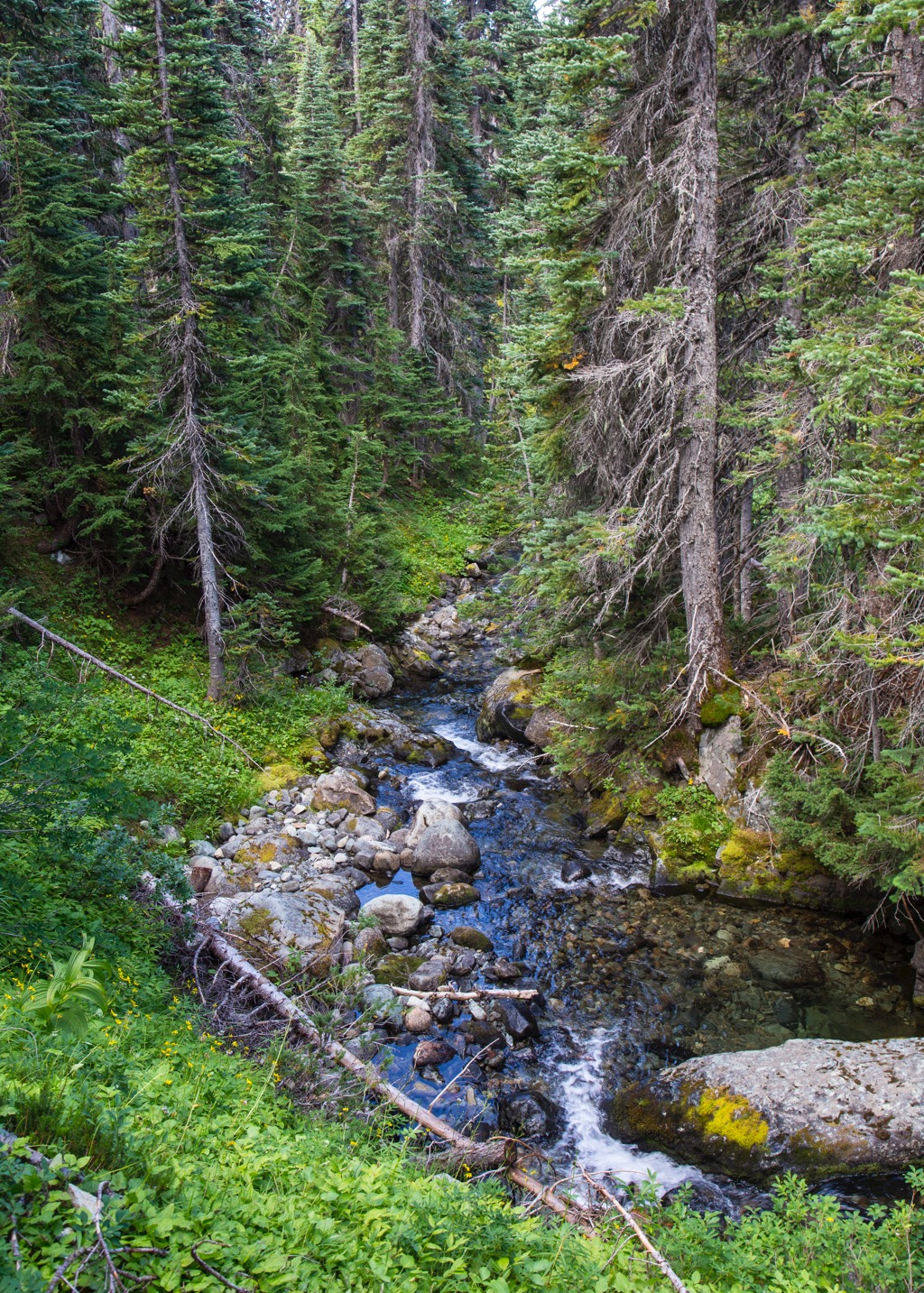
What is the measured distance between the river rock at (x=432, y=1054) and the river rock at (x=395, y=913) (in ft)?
5.80

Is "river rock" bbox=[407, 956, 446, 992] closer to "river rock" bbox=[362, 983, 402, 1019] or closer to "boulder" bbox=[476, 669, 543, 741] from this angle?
"river rock" bbox=[362, 983, 402, 1019]

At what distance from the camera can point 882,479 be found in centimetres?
582

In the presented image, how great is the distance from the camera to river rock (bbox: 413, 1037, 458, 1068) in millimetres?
6785

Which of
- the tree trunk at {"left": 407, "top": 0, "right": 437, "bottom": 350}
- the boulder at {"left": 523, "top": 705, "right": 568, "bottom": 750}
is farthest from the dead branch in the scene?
the tree trunk at {"left": 407, "top": 0, "right": 437, "bottom": 350}

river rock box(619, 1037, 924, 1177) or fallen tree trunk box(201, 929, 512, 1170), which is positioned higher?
fallen tree trunk box(201, 929, 512, 1170)

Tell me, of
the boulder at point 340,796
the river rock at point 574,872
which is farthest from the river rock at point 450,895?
the boulder at point 340,796

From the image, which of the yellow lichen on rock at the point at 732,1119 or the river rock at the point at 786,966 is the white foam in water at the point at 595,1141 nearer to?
the yellow lichen on rock at the point at 732,1119

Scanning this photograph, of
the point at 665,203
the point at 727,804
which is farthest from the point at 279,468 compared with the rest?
the point at 727,804

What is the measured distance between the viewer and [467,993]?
7.48 meters

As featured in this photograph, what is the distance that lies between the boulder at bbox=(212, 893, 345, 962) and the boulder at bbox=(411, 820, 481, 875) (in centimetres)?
189

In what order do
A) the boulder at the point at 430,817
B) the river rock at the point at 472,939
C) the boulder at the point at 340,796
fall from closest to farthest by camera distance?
the river rock at the point at 472,939
the boulder at the point at 430,817
the boulder at the point at 340,796

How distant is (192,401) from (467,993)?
9.31 metres

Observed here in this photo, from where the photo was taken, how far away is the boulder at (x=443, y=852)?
10164mm

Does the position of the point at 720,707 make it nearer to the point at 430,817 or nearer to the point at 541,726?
the point at 541,726
